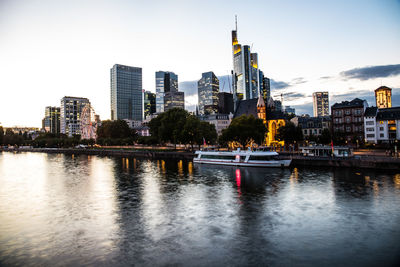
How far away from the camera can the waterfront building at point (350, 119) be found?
382ft

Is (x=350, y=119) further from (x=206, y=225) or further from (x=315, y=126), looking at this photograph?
(x=206, y=225)

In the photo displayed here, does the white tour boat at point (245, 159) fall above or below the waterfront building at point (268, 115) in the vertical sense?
below

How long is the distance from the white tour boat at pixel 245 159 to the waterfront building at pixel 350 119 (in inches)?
2174

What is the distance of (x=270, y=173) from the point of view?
62.7m

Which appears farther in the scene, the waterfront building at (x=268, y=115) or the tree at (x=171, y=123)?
the waterfront building at (x=268, y=115)

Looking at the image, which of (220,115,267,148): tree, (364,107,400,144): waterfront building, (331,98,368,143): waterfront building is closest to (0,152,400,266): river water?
(220,115,267,148): tree

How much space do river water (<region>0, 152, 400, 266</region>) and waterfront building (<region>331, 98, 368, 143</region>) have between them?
7527 centimetres

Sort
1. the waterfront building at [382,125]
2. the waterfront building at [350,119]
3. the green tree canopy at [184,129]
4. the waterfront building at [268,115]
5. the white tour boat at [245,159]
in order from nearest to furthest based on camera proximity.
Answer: the white tour boat at [245,159], the waterfront building at [382,125], the green tree canopy at [184,129], the waterfront building at [350,119], the waterfront building at [268,115]

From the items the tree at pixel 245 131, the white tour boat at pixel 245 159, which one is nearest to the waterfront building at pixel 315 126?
the tree at pixel 245 131

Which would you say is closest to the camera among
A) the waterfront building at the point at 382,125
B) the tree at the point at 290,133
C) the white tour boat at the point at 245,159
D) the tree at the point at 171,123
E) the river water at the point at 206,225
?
the river water at the point at 206,225

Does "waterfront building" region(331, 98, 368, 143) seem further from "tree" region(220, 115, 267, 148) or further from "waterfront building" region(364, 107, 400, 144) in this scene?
"tree" region(220, 115, 267, 148)

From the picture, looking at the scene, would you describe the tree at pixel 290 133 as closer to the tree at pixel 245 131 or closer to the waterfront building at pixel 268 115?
the tree at pixel 245 131

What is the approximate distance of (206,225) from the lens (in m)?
27.5

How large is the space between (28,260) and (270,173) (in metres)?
50.5
